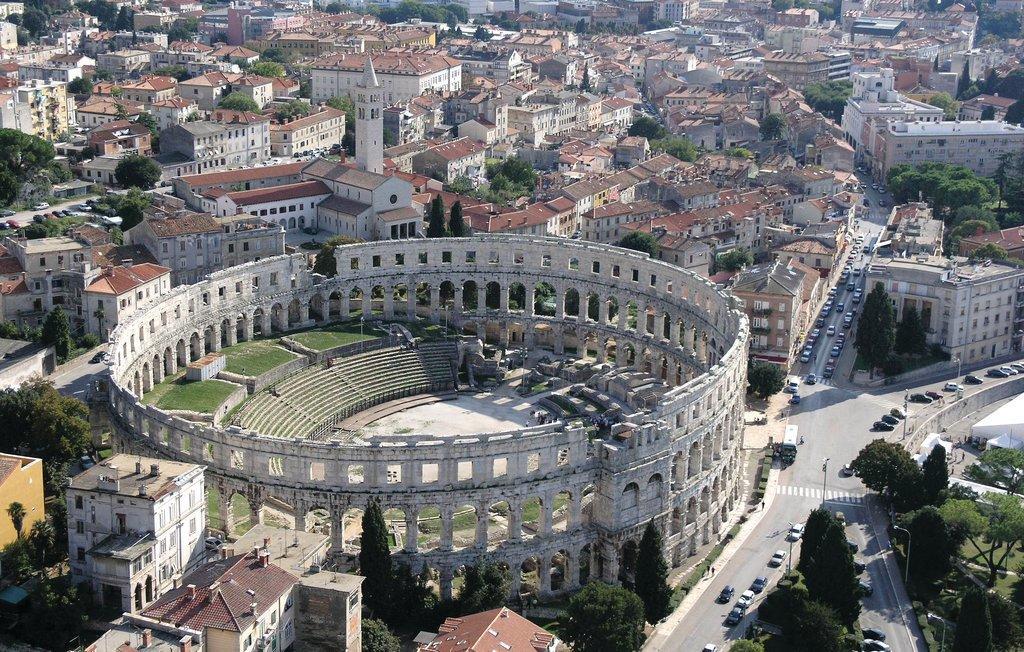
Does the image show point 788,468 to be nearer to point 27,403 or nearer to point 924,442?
point 924,442

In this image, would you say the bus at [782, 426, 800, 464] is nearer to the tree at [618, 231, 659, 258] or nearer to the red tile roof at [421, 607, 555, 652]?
the tree at [618, 231, 659, 258]

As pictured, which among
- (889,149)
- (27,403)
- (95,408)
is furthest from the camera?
(889,149)

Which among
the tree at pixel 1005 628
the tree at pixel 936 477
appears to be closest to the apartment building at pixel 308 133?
the tree at pixel 936 477

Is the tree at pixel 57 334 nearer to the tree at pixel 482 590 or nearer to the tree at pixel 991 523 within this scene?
the tree at pixel 482 590

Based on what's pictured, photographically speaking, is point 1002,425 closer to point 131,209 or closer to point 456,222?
point 456,222

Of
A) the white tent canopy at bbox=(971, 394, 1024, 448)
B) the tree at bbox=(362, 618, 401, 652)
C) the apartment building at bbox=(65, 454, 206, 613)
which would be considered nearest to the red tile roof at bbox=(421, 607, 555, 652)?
the tree at bbox=(362, 618, 401, 652)

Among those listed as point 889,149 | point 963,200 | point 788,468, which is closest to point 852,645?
point 788,468
